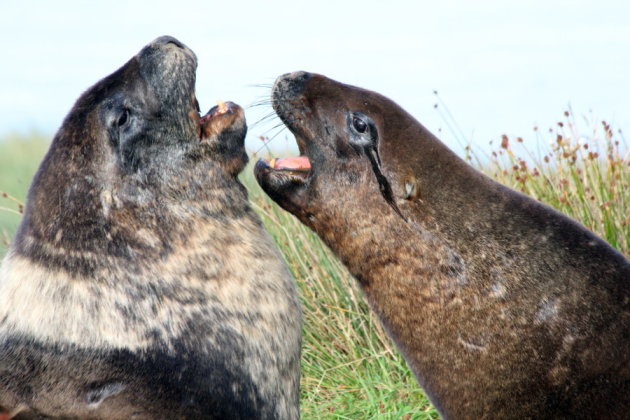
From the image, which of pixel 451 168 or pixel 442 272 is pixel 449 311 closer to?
pixel 442 272

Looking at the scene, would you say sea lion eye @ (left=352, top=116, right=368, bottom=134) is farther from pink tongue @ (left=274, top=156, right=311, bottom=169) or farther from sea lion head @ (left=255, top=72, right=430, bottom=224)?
pink tongue @ (left=274, top=156, right=311, bottom=169)

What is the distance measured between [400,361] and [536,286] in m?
2.62

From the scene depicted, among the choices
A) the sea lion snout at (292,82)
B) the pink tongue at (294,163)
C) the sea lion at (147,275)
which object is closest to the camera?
the sea lion at (147,275)

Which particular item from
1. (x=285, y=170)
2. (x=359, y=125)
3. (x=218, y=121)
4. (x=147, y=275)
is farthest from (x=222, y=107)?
(x=147, y=275)

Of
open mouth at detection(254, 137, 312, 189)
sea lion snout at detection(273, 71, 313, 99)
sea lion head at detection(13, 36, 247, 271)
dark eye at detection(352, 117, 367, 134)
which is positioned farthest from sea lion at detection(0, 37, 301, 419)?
dark eye at detection(352, 117, 367, 134)

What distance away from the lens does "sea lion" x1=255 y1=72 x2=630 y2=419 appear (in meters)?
3.78

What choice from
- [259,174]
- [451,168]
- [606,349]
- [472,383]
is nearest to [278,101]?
[259,174]

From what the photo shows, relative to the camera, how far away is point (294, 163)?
4262 mm

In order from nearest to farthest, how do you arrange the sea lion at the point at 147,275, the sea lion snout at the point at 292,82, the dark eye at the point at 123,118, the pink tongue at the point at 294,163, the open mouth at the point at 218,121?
1. the sea lion at the point at 147,275
2. the dark eye at the point at 123,118
3. the open mouth at the point at 218,121
4. the pink tongue at the point at 294,163
5. the sea lion snout at the point at 292,82

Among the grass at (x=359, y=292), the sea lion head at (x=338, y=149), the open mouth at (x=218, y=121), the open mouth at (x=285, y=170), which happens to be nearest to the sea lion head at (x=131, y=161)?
the open mouth at (x=218, y=121)

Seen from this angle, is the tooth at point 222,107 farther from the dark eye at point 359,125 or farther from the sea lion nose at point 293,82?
the dark eye at point 359,125

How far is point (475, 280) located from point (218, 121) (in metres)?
1.32

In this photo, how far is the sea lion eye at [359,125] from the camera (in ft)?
13.6

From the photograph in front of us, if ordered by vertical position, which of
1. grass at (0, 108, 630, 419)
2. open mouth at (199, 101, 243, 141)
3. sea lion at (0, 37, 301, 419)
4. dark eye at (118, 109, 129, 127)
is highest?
dark eye at (118, 109, 129, 127)
